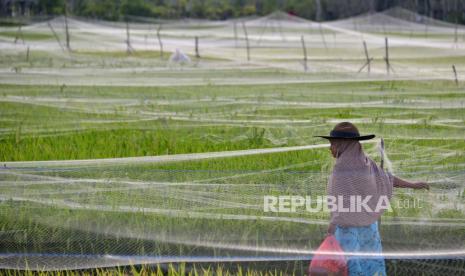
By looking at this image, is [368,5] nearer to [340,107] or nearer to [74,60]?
[74,60]

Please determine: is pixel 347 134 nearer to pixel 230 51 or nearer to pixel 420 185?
pixel 420 185

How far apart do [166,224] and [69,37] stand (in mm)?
12561

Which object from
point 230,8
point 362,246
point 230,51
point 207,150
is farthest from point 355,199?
point 230,8

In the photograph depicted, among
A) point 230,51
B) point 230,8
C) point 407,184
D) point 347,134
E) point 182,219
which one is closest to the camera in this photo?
point 347,134

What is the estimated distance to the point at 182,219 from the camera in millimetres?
3633

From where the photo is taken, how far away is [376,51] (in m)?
14.1

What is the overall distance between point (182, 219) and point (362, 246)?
A: 831 millimetres

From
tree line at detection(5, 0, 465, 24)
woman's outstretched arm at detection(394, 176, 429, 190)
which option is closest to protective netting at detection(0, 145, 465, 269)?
woman's outstretched arm at detection(394, 176, 429, 190)

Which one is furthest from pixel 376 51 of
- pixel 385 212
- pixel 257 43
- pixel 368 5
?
pixel 385 212

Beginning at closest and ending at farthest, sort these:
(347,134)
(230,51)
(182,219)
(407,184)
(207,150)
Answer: (347,134) → (407,184) → (182,219) → (207,150) → (230,51)

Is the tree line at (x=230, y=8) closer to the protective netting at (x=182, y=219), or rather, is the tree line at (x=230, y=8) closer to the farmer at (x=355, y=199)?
the protective netting at (x=182, y=219)

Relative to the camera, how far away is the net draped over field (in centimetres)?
360

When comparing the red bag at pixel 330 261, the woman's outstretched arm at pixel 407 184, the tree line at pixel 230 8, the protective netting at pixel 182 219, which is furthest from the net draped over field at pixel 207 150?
the tree line at pixel 230 8

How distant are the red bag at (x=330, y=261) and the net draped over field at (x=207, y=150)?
274mm
